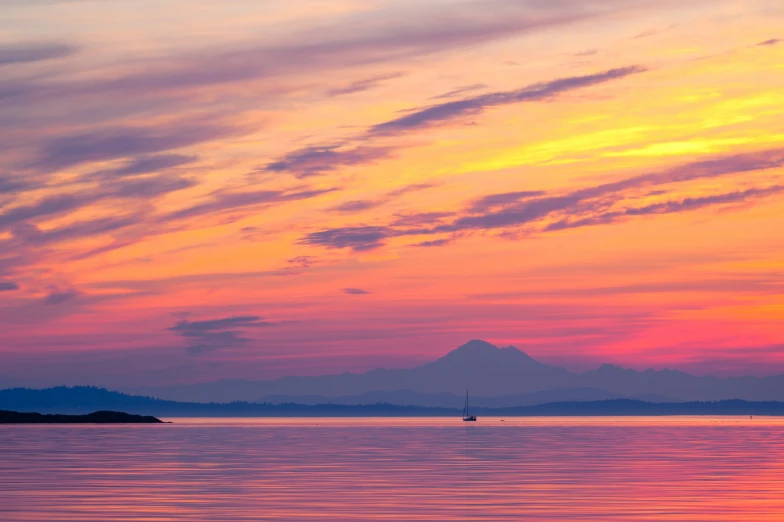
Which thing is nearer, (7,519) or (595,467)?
(7,519)

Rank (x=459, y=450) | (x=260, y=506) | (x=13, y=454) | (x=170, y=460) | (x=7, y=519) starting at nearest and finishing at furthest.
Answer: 1. (x=7, y=519)
2. (x=260, y=506)
3. (x=170, y=460)
4. (x=13, y=454)
5. (x=459, y=450)

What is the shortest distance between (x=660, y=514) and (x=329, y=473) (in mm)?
25237

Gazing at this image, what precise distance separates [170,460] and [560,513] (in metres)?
41.8

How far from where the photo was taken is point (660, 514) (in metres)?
40.8

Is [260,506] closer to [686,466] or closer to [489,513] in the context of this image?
[489,513]

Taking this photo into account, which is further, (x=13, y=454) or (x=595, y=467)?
(x=13, y=454)

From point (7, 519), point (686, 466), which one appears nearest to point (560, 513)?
point (7, 519)

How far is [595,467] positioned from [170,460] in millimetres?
27914

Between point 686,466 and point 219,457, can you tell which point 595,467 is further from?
point 219,457

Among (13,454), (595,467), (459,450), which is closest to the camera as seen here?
(595,467)

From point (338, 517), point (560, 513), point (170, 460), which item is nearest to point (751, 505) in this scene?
point (560, 513)

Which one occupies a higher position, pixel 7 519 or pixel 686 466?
pixel 686 466

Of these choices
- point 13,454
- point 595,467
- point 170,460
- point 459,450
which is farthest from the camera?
point 459,450

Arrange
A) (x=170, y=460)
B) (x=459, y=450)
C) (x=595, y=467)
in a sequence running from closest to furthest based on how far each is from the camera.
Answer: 1. (x=595, y=467)
2. (x=170, y=460)
3. (x=459, y=450)
